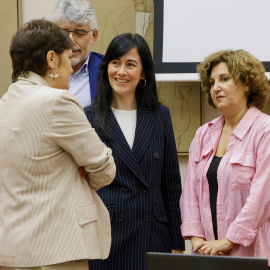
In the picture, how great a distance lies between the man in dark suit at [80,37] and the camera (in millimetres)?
3047

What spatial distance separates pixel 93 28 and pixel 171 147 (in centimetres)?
93

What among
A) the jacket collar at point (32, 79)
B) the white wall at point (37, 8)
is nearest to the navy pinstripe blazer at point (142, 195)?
the jacket collar at point (32, 79)

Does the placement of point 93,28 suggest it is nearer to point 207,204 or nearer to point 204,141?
point 204,141

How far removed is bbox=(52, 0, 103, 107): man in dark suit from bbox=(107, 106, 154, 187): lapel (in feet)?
1.56

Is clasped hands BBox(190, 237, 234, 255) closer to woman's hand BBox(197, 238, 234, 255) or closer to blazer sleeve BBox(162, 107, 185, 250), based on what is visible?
woman's hand BBox(197, 238, 234, 255)

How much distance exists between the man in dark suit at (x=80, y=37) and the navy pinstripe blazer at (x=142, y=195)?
1.42 ft

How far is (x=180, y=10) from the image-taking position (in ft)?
11.9

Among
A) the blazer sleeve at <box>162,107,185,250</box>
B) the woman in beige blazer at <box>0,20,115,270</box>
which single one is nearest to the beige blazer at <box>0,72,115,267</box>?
the woman in beige blazer at <box>0,20,115,270</box>

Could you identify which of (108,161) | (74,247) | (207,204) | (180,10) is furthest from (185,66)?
(74,247)

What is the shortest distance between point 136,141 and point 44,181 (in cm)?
77

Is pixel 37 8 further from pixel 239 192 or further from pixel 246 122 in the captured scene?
pixel 239 192

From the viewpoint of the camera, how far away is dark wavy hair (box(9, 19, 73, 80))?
77.3 inches

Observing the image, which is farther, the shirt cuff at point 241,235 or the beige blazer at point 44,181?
the shirt cuff at point 241,235

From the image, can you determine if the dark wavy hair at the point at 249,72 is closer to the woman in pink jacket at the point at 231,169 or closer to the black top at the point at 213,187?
the woman in pink jacket at the point at 231,169
